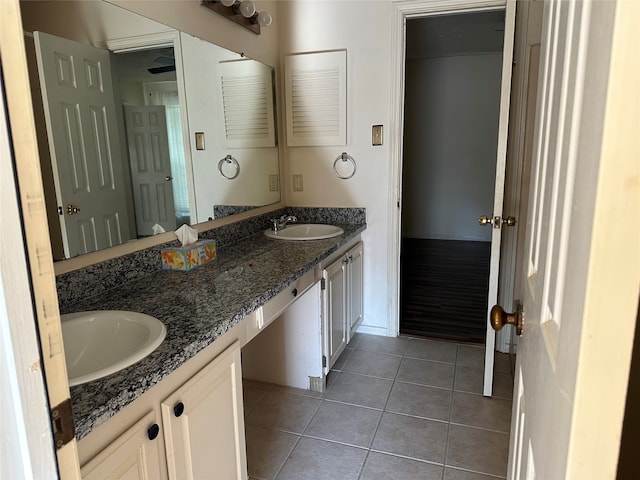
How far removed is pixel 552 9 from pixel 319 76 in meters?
2.21

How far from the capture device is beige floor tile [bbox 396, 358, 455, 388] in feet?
7.73

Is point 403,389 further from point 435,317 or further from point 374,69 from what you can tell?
point 374,69

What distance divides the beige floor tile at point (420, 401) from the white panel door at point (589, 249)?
1595 millimetres

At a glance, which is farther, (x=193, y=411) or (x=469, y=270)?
(x=469, y=270)

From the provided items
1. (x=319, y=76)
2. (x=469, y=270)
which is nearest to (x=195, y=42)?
(x=319, y=76)

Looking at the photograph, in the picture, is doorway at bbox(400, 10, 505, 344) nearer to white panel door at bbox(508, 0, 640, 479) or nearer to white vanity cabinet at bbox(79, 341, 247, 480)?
white vanity cabinet at bbox(79, 341, 247, 480)

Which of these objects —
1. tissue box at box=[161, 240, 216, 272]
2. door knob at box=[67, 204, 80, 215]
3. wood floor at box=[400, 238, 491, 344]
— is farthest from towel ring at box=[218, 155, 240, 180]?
wood floor at box=[400, 238, 491, 344]

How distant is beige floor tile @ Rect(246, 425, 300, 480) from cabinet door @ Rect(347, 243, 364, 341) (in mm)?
869

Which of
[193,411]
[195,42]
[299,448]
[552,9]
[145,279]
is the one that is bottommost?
[299,448]

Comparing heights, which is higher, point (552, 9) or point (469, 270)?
point (552, 9)

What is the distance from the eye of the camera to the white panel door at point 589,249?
1.09ft

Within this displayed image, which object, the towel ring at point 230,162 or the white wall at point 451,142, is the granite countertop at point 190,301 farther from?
the white wall at point 451,142

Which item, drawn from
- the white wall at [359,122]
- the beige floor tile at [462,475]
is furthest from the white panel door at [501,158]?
the white wall at [359,122]

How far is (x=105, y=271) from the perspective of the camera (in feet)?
4.74
